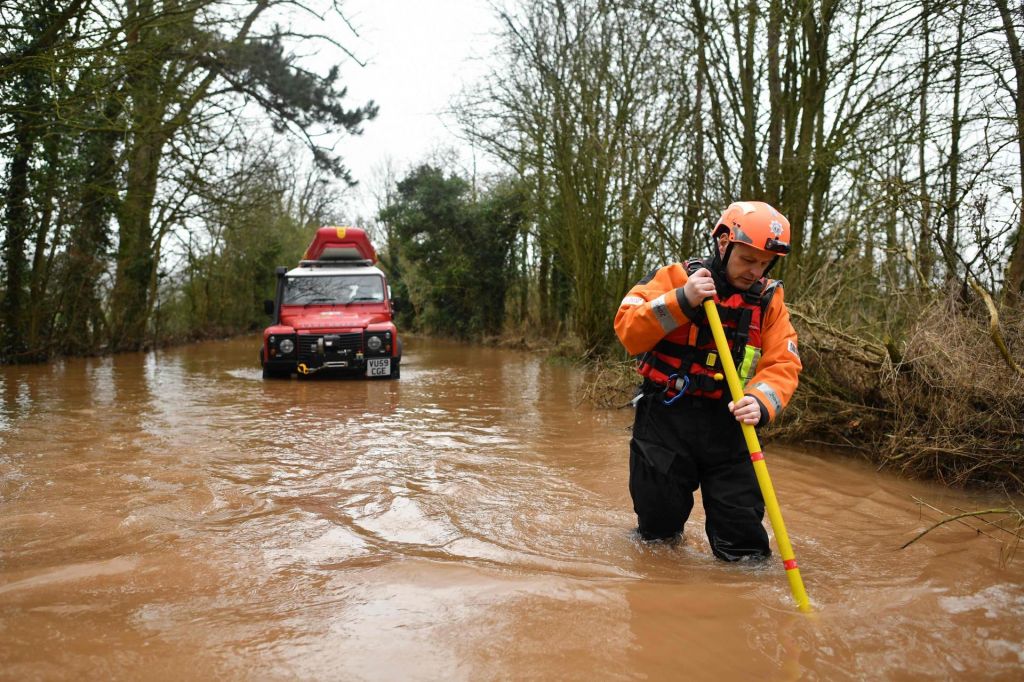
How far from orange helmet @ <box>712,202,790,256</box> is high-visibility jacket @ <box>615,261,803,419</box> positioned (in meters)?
0.29

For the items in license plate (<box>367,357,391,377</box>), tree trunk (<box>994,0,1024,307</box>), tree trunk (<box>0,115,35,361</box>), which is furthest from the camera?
tree trunk (<box>0,115,35,361</box>)

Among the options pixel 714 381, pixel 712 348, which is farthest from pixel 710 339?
pixel 714 381

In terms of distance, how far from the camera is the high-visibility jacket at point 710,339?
3.52 m

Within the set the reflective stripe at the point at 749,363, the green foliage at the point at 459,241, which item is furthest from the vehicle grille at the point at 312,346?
the green foliage at the point at 459,241

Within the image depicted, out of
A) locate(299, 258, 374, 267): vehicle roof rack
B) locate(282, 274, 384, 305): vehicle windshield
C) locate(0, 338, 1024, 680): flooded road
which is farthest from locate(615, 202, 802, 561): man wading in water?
locate(299, 258, 374, 267): vehicle roof rack

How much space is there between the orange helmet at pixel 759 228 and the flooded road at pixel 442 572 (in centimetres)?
146

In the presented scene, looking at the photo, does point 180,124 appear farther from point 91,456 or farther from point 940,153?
point 940,153

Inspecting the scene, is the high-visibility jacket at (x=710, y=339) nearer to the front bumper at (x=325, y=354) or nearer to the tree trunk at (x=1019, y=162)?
the tree trunk at (x=1019, y=162)

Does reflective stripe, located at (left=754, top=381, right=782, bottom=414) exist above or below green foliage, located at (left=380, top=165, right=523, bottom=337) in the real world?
below

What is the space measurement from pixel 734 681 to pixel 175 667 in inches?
69.8

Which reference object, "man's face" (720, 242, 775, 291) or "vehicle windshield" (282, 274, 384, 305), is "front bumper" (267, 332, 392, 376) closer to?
"vehicle windshield" (282, 274, 384, 305)

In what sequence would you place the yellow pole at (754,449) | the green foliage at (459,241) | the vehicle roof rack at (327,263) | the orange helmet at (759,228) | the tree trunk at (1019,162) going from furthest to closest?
the green foliage at (459,241) < the vehicle roof rack at (327,263) < the tree trunk at (1019,162) < the orange helmet at (759,228) < the yellow pole at (754,449)

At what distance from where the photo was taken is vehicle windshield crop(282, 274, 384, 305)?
13.0 m

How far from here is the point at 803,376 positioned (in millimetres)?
6492
